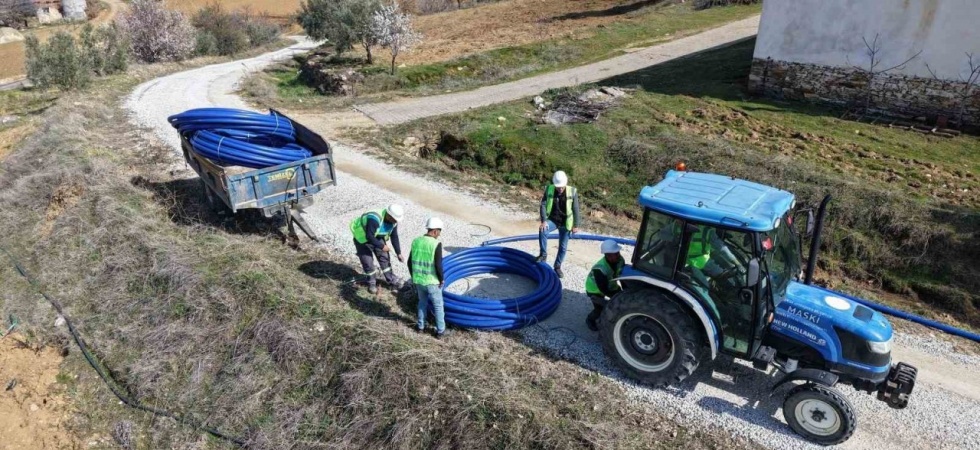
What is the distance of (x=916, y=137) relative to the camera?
1584cm

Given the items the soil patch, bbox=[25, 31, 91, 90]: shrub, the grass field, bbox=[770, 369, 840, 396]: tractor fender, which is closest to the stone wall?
the grass field

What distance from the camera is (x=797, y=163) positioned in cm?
1408

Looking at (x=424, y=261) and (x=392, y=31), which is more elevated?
(x=392, y=31)

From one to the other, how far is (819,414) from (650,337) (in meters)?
1.87

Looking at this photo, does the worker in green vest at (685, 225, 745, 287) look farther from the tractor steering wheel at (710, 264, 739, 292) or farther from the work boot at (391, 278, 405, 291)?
the work boot at (391, 278, 405, 291)

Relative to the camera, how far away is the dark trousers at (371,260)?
9.05 meters

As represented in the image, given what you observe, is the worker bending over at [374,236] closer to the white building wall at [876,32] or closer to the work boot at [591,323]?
the work boot at [591,323]

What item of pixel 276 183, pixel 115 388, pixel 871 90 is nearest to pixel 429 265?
pixel 276 183

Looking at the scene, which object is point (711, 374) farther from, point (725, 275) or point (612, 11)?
point (612, 11)

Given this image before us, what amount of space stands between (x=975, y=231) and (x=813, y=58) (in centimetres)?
907

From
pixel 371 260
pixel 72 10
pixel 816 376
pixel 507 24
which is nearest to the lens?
pixel 816 376

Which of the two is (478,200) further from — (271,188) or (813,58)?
(813,58)

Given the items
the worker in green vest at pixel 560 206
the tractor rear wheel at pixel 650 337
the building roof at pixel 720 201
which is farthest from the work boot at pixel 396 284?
the building roof at pixel 720 201

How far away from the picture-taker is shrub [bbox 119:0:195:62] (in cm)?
3406
